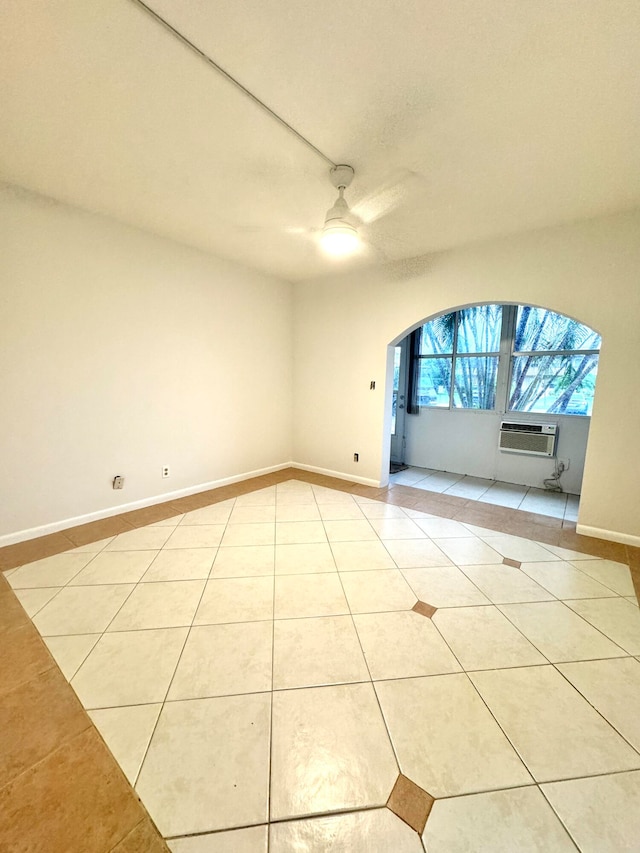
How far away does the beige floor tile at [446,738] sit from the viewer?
1.15m

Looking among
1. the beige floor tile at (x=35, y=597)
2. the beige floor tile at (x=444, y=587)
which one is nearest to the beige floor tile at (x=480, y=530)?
the beige floor tile at (x=444, y=587)

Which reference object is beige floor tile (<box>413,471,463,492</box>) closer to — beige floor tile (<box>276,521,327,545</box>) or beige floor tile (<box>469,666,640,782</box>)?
beige floor tile (<box>276,521,327,545</box>)

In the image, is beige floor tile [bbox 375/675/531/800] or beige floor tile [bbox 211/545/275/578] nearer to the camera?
beige floor tile [bbox 375/675/531/800]

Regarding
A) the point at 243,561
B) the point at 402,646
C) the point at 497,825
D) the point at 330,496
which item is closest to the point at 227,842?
the point at 497,825

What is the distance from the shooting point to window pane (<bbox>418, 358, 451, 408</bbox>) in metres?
5.14

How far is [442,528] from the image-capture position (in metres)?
3.12

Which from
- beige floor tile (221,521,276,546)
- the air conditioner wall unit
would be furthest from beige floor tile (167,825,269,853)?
the air conditioner wall unit

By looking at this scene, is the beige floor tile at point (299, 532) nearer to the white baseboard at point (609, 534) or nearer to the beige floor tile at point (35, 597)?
the beige floor tile at point (35, 597)

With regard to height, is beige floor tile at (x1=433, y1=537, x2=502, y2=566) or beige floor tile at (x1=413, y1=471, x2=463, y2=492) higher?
beige floor tile at (x1=413, y1=471, x2=463, y2=492)

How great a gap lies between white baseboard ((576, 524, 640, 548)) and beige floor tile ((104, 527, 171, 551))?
11.9 feet

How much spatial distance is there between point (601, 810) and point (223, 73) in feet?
10.2

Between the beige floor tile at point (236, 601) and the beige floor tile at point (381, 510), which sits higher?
the beige floor tile at point (381, 510)

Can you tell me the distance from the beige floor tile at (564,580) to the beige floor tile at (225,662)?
6.10ft

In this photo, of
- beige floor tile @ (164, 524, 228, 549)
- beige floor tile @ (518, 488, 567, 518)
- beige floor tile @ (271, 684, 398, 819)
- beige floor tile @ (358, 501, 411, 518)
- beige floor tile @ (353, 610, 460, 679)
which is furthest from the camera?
beige floor tile @ (518, 488, 567, 518)
